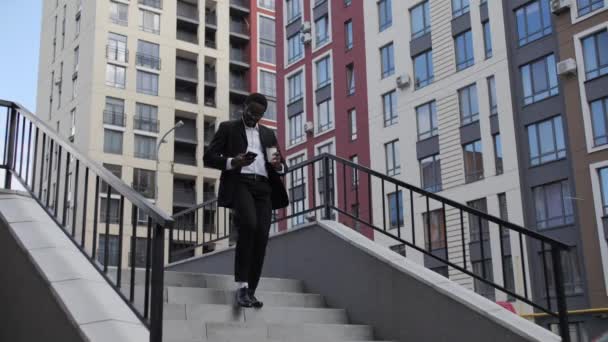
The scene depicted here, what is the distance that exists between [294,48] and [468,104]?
15426 millimetres

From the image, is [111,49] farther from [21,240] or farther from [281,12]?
[21,240]

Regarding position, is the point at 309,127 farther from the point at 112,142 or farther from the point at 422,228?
the point at 112,142

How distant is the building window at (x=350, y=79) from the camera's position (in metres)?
38.7

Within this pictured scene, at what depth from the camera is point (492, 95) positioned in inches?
1192

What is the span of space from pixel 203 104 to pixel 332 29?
17.5 m

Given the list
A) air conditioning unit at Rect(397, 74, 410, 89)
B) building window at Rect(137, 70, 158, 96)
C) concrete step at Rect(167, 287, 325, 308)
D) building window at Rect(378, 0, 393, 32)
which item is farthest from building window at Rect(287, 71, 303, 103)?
concrete step at Rect(167, 287, 325, 308)

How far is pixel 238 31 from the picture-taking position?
2304 inches

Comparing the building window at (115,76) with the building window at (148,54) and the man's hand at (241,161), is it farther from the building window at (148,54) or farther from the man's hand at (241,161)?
the man's hand at (241,161)

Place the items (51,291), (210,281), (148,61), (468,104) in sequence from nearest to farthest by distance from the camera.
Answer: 1. (51,291)
2. (210,281)
3. (468,104)
4. (148,61)

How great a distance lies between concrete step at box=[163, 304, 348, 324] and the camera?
5.90 metres

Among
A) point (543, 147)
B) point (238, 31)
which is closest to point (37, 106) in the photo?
point (238, 31)

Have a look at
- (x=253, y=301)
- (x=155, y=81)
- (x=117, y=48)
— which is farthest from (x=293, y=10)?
(x=253, y=301)

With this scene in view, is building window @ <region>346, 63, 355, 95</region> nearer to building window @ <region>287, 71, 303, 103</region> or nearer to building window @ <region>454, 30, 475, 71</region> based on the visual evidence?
building window @ <region>287, 71, 303, 103</region>

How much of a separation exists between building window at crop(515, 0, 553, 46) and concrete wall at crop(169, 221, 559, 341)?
23328 millimetres
